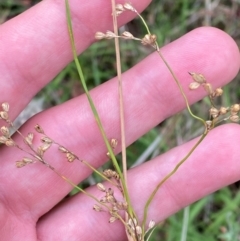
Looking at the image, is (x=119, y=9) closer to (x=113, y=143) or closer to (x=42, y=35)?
(x=42, y=35)

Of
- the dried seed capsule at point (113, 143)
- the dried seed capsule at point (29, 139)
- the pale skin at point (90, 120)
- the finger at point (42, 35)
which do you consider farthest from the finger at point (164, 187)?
the finger at point (42, 35)

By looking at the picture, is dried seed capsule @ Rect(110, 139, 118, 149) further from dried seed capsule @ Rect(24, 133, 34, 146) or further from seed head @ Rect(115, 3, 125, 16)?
seed head @ Rect(115, 3, 125, 16)

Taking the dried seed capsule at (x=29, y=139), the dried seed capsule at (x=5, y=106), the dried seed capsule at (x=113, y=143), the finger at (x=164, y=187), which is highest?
the dried seed capsule at (x=5, y=106)

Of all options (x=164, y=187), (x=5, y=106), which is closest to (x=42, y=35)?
(x=5, y=106)

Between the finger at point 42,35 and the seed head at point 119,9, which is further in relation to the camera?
the finger at point 42,35

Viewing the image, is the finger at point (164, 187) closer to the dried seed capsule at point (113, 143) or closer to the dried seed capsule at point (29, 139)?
the dried seed capsule at point (113, 143)

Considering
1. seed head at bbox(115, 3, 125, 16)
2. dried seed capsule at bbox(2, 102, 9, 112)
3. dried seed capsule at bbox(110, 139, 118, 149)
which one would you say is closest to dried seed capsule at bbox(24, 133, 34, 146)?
dried seed capsule at bbox(2, 102, 9, 112)

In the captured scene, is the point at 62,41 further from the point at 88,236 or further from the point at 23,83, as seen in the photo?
the point at 88,236
